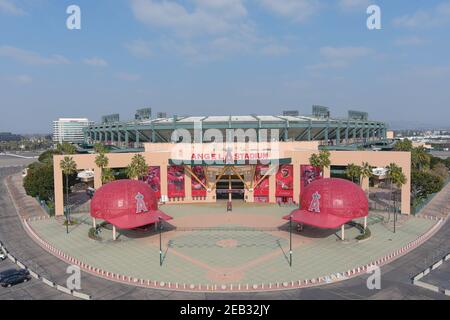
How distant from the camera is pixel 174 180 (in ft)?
268

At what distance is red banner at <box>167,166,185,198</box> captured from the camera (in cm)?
8162

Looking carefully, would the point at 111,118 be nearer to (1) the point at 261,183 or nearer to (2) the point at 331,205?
(1) the point at 261,183

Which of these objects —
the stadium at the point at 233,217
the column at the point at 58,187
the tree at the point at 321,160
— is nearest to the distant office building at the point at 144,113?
the stadium at the point at 233,217

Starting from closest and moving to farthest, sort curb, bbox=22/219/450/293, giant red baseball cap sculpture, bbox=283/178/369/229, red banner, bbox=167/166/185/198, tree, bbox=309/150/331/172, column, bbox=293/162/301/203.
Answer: curb, bbox=22/219/450/293 → giant red baseball cap sculpture, bbox=283/178/369/229 → tree, bbox=309/150/331/172 → column, bbox=293/162/301/203 → red banner, bbox=167/166/185/198

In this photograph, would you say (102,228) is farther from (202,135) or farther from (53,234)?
(202,135)

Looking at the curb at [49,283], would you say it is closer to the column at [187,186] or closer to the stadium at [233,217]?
Result: the stadium at [233,217]

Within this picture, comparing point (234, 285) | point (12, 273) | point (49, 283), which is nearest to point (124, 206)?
point (49, 283)

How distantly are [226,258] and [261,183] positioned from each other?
36.3 meters

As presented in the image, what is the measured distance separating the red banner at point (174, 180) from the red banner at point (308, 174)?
26716 millimetres

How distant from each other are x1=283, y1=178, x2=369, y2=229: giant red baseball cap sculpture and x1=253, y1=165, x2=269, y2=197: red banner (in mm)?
27222

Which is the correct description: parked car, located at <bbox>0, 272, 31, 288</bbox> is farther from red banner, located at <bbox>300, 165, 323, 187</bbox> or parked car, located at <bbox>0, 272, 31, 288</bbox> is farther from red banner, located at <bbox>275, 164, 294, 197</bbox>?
red banner, located at <bbox>300, 165, 323, 187</bbox>

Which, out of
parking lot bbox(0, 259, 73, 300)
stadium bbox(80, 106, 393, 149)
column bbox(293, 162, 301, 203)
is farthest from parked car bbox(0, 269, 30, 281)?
stadium bbox(80, 106, 393, 149)

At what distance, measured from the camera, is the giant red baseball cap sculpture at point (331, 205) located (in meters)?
50.4

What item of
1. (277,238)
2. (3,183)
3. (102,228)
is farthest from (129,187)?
(3,183)
